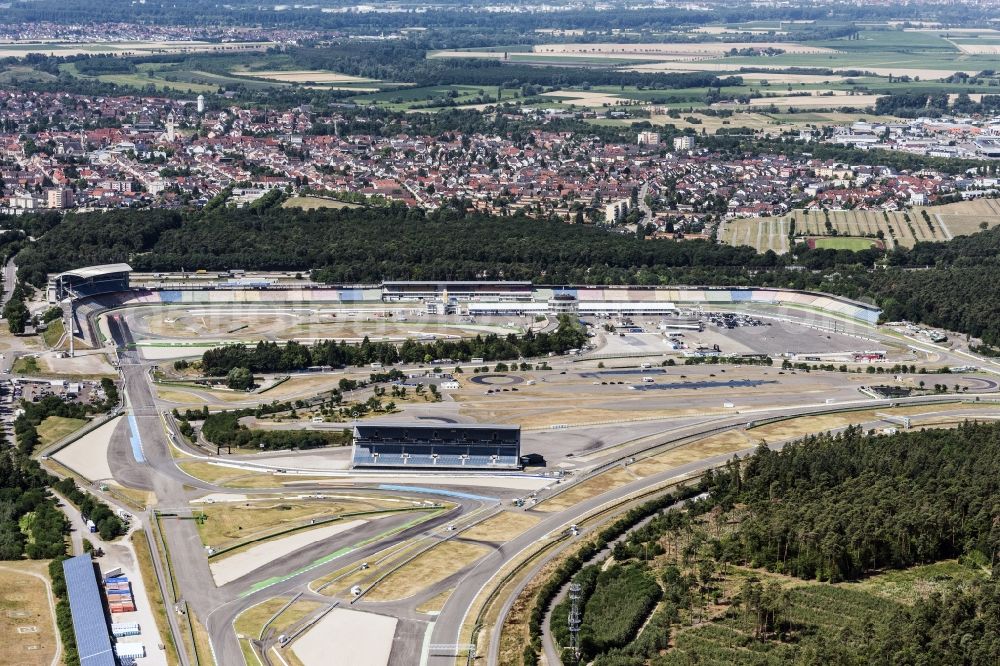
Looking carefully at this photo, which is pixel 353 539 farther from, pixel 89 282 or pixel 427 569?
pixel 89 282

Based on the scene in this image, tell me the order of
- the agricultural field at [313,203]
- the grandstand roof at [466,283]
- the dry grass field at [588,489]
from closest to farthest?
the dry grass field at [588,489] < the grandstand roof at [466,283] < the agricultural field at [313,203]

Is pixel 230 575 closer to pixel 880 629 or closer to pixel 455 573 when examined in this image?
pixel 455 573

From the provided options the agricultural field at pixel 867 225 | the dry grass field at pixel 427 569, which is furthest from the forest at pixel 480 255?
the dry grass field at pixel 427 569

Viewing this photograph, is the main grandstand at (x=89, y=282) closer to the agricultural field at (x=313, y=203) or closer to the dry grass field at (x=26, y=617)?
the agricultural field at (x=313, y=203)

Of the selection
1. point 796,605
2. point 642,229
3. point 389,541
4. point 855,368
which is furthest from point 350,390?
point 642,229

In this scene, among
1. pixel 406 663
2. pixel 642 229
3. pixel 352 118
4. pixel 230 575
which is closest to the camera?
pixel 406 663

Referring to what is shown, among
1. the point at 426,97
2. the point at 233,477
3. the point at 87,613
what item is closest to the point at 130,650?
the point at 87,613
